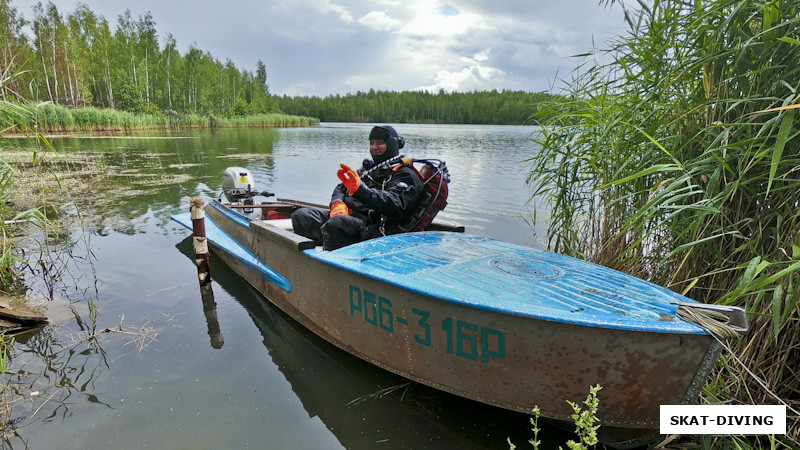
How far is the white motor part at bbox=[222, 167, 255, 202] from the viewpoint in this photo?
20.8ft

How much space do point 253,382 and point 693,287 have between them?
3.22 m

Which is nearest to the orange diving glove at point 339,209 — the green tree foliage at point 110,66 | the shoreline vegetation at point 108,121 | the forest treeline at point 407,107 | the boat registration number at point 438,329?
the boat registration number at point 438,329

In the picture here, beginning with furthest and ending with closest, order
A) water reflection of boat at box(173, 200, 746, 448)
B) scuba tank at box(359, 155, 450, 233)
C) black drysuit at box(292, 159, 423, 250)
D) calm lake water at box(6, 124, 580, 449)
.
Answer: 1. scuba tank at box(359, 155, 450, 233)
2. black drysuit at box(292, 159, 423, 250)
3. calm lake water at box(6, 124, 580, 449)
4. water reflection of boat at box(173, 200, 746, 448)

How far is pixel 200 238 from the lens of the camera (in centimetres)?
470

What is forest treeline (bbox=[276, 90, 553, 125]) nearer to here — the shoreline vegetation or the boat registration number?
the shoreline vegetation

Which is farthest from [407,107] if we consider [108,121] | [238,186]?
[238,186]

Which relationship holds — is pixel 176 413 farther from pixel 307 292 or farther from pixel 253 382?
pixel 307 292

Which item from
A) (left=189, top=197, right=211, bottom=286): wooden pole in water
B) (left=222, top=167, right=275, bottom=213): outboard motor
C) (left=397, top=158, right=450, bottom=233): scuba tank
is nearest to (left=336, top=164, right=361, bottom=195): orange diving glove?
(left=397, top=158, right=450, bottom=233): scuba tank

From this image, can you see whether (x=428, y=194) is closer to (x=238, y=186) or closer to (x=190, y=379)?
(x=190, y=379)

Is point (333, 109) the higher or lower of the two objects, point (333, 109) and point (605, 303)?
the higher

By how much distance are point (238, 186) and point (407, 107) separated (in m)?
76.9

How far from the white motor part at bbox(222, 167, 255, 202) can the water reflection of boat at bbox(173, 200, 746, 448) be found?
133 inches

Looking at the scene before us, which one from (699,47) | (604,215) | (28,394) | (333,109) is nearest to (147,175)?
(28,394)

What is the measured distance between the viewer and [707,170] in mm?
2479
